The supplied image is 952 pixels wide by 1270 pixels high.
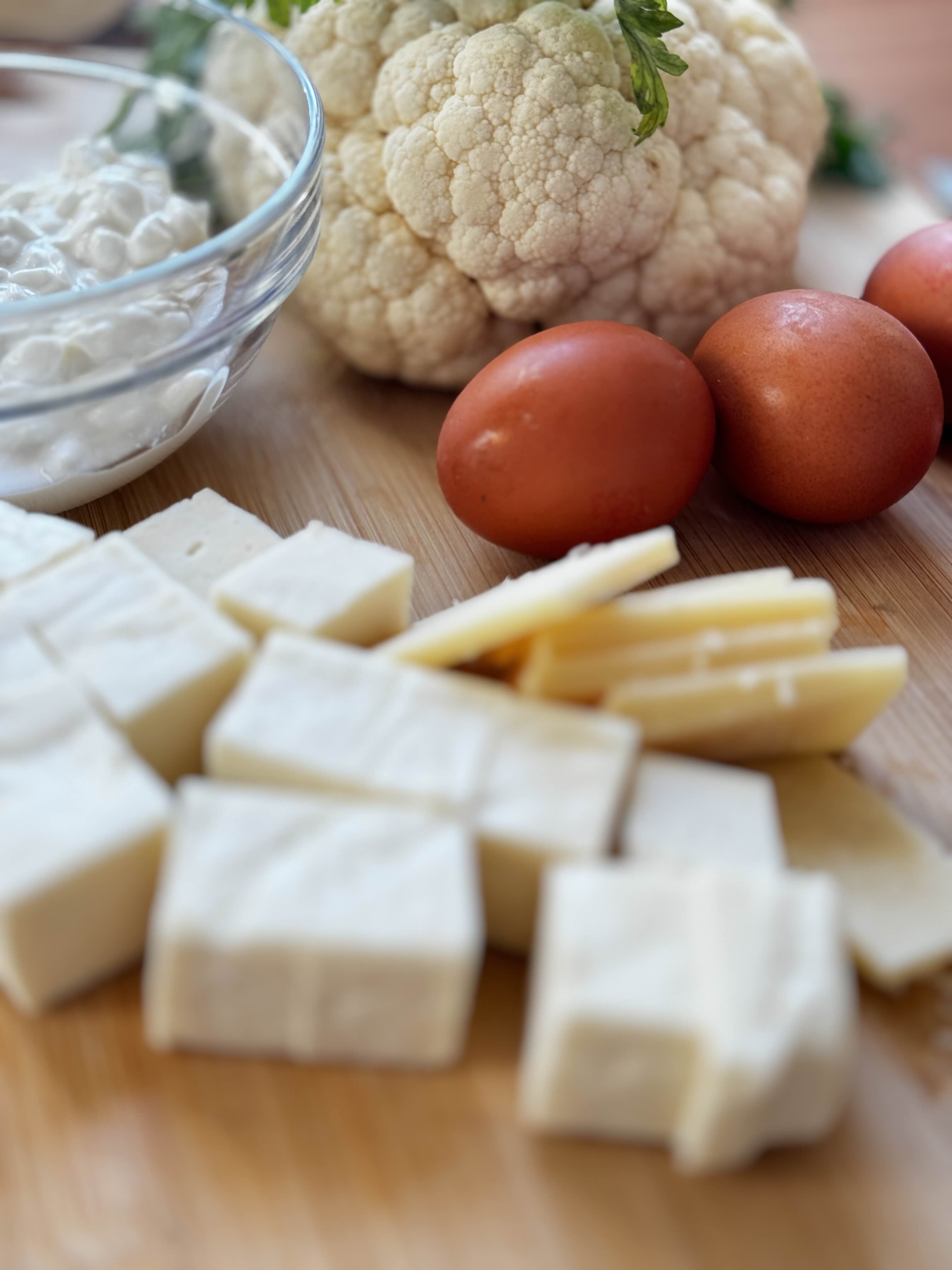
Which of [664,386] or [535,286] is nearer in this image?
[664,386]

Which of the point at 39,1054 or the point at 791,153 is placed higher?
the point at 791,153

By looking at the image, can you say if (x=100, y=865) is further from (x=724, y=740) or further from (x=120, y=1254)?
(x=724, y=740)

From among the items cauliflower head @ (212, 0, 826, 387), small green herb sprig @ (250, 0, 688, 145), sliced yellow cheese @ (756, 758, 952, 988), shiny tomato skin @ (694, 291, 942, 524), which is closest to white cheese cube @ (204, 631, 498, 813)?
sliced yellow cheese @ (756, 758, 952, 988)

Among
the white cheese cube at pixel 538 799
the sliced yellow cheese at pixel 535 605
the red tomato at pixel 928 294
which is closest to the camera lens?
the white cheese cube at pixel 538 799

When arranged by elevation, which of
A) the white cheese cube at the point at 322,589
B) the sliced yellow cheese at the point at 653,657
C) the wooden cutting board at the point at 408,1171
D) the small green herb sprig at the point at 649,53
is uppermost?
the small green herb sprig at the point at 649,53

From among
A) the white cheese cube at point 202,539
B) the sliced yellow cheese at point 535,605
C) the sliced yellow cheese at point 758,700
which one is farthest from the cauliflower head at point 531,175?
the sliced yellow cheese at point 758,700

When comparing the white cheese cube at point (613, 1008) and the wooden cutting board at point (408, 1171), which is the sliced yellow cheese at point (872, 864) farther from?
the white cheese cube at point (613, 1008)

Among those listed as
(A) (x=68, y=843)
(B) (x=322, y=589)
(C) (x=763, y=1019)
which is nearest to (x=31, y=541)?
(B) (x=322, y=589)

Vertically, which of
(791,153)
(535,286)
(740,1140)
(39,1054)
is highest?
(791,153)

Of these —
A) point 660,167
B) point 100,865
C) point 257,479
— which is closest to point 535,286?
point 660,167
